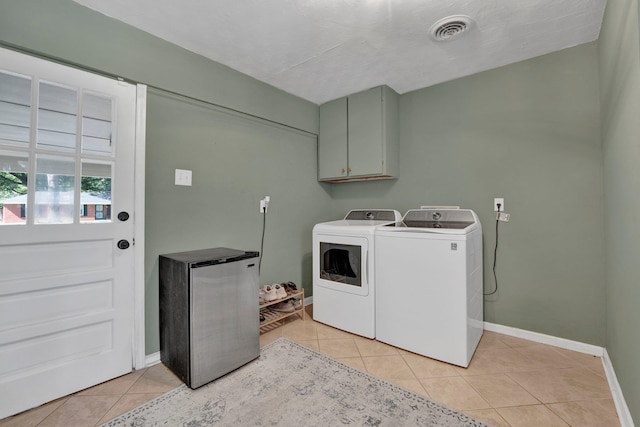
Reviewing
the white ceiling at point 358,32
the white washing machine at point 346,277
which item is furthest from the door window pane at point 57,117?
the white washing machine at point 346,277

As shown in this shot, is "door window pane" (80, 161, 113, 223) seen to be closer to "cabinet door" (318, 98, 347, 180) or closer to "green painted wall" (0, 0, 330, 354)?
"green painted wall" (0, 0, 330, 354)

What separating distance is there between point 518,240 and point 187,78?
3.04 meters

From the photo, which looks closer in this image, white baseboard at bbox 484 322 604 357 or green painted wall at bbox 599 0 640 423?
green painted wall at bbox 599 0 640 423

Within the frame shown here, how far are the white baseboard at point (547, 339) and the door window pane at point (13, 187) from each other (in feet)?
11.4

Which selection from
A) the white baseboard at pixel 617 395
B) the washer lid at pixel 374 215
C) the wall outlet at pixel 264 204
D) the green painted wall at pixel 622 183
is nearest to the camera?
the green painted wall at pixel 622 183

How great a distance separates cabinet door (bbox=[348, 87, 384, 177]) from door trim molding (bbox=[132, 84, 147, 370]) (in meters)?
1.95

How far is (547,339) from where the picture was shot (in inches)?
88.0

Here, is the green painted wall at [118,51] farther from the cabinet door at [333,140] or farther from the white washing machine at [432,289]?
the white washing machine at [432,289]

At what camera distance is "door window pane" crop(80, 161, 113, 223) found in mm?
1711

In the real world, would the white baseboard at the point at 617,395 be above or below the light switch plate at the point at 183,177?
below

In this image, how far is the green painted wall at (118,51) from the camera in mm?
1524

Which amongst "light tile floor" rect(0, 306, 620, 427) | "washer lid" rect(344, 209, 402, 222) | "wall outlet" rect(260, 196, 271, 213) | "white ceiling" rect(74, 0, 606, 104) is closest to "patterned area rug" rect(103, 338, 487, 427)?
"light tile floor" rect(0, 306, 620, 427)

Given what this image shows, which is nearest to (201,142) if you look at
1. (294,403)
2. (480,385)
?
(294,403)

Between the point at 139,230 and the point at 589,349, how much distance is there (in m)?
3.41
